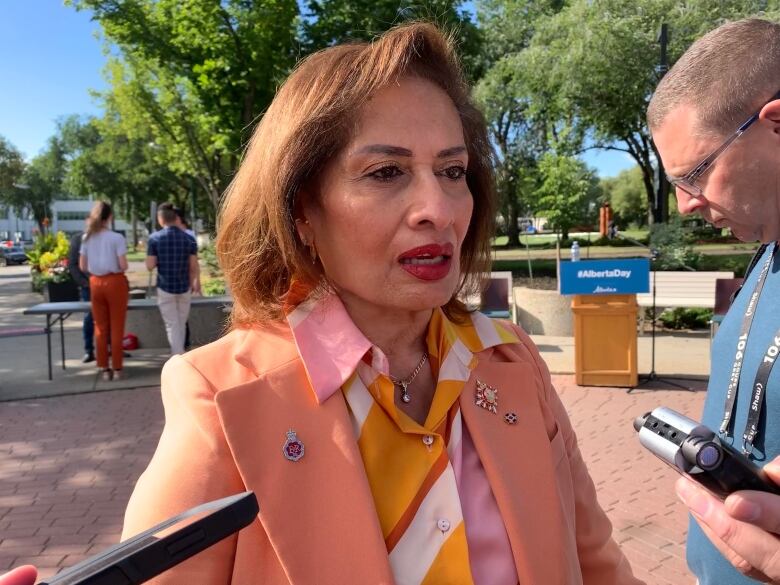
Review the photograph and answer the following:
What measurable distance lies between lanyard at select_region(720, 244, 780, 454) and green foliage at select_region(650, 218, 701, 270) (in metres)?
15.0

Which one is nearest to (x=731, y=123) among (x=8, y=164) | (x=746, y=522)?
(x=746, y=522)

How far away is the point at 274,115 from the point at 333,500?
3.07 feet

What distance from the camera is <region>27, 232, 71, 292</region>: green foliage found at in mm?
15211

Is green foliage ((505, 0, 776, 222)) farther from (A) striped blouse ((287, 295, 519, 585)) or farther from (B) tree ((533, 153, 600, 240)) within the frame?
(A) striped blouse ((287, 295, 519, 585))

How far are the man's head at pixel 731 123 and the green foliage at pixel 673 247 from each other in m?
15.1

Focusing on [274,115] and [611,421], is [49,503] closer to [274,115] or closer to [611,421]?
[274,115]

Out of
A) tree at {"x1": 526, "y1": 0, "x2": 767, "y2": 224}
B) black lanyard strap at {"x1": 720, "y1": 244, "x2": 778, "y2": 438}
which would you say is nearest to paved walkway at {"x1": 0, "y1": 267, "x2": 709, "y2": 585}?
black lanyard strap at {"x1": 720, "y1": 244, "x2": 778, "y2": 438}

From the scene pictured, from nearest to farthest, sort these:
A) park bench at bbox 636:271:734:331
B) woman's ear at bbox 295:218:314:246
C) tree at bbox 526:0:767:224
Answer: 1. woman's ear at bbox 295:218:314:246
2. park bench at bbox 636:271:734:331
3. tree at bbox 526:0:767:224

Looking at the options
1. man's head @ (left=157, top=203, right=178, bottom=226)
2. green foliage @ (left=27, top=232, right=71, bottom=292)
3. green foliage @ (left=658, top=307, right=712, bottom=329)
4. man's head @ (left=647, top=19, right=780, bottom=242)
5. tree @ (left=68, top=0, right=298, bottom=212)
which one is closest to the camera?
man's head @ (left=647, top=19, right=780, bottom=242)

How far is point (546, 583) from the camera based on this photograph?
1.43 meters

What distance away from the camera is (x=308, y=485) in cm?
133

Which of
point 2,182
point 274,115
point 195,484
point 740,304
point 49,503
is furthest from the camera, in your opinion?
point 2,182

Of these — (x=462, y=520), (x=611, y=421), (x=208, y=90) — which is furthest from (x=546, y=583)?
(x=208, y=90)

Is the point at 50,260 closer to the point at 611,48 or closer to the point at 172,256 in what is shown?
the point at 172,256
